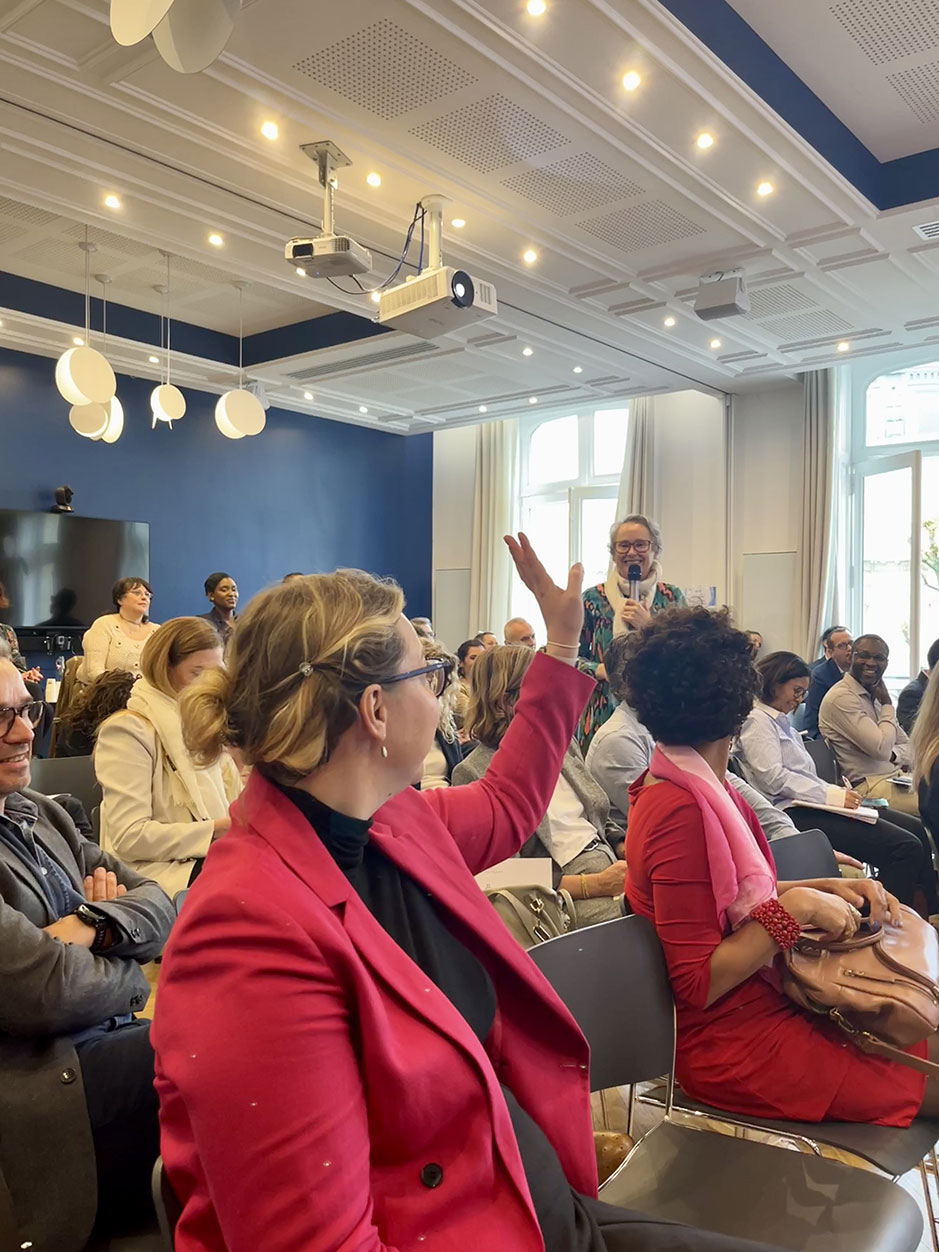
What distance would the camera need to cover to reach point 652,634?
81.0 inches

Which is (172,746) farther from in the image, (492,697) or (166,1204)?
(166,1204)

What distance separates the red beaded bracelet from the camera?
5.65 ft

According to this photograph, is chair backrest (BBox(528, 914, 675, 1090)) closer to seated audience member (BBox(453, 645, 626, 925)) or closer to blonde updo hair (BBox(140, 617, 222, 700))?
seated audience member (BBox(453, 645, 626, 925))

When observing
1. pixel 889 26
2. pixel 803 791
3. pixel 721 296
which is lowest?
pixel 803 791

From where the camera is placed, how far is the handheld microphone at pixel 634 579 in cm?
388

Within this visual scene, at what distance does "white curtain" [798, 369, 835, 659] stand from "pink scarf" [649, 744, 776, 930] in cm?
702

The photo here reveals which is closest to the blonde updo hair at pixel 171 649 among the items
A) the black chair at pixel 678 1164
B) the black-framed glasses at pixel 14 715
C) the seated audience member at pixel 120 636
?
the black-framed glasses at pixel 14 715

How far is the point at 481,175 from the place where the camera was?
480cm

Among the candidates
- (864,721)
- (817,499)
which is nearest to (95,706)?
(864,721)

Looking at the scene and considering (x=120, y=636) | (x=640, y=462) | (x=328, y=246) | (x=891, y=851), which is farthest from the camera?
(x=640, y=462)

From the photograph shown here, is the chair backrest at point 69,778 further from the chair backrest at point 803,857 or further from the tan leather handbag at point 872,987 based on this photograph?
the tan leather handbag at point 872,987

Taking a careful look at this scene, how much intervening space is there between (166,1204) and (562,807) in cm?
202

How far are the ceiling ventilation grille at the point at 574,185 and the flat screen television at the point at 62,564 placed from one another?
4.93 metres

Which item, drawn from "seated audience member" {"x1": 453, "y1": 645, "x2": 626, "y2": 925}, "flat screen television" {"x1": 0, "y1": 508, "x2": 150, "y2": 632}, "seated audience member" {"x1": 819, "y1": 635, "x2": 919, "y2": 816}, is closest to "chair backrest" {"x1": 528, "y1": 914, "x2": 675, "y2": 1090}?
"seated audience member" {"x1": 453, "y1": 645, "x2": 626, "y2": 925}
